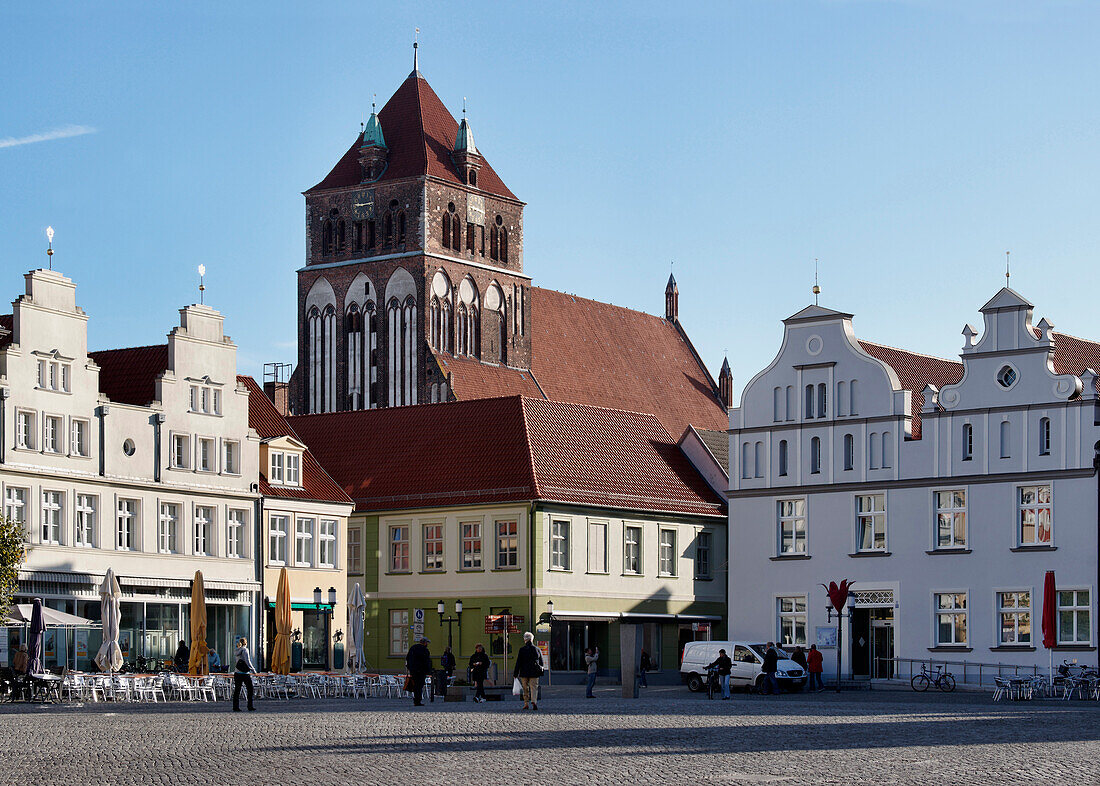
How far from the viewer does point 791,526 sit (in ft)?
206

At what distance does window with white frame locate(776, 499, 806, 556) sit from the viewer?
62.4m

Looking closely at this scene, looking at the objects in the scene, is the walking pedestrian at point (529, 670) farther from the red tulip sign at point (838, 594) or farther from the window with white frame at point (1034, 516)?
the window with white frame at point (1034, 516)

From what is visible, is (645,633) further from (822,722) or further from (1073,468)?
(822,722)

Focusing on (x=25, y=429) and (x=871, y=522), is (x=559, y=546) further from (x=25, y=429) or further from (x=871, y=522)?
(x=25, y=429)

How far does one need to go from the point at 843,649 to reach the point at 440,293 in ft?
155

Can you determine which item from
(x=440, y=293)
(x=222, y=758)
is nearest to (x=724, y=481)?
(x=440, y=293)

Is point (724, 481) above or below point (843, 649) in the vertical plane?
above

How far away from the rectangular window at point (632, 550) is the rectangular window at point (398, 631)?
7802 millimetres

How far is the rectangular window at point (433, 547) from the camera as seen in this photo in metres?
66.9

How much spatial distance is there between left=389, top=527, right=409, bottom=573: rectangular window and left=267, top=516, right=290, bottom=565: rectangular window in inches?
223

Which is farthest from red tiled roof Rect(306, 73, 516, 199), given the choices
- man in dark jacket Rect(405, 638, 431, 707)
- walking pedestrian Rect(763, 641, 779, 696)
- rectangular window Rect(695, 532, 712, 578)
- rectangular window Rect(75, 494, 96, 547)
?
man in dark jacket Rect(405, 638, 431, 707)

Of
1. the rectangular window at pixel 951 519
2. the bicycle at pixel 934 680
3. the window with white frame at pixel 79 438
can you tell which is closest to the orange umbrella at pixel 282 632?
the window with white frame at pixel 79 438

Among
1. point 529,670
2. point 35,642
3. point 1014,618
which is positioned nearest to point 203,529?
point 35,642

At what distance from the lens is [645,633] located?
6812cm
